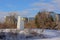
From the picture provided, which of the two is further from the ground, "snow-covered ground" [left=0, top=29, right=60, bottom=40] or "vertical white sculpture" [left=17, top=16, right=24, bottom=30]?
"vertical white sculpture" [left=17, top=16, right=24, bottom=30]

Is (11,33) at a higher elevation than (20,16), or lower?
lower

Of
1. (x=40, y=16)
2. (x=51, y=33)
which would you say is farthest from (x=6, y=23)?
(x=51, y=33)

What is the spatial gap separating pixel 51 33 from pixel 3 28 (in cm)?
119

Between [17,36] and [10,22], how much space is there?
1.23 feet

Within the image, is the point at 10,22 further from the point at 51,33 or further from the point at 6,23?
the point at 51,33

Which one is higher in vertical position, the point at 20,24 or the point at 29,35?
the point at 20,24

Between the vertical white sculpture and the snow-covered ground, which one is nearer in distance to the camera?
the snow-covered ground

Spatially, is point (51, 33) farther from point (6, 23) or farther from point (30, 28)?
point (6, 23)

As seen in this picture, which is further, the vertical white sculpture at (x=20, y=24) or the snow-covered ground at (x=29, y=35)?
the vertical white sculpture at (x=20, y=24)

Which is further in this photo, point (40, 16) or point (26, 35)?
point (40, 16)

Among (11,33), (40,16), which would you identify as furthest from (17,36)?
(40,16)

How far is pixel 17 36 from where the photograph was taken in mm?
3885

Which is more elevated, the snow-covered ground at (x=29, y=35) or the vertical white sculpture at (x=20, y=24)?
the vertical white sculpture at (x=20, y=24)

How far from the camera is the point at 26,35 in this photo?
395cm
